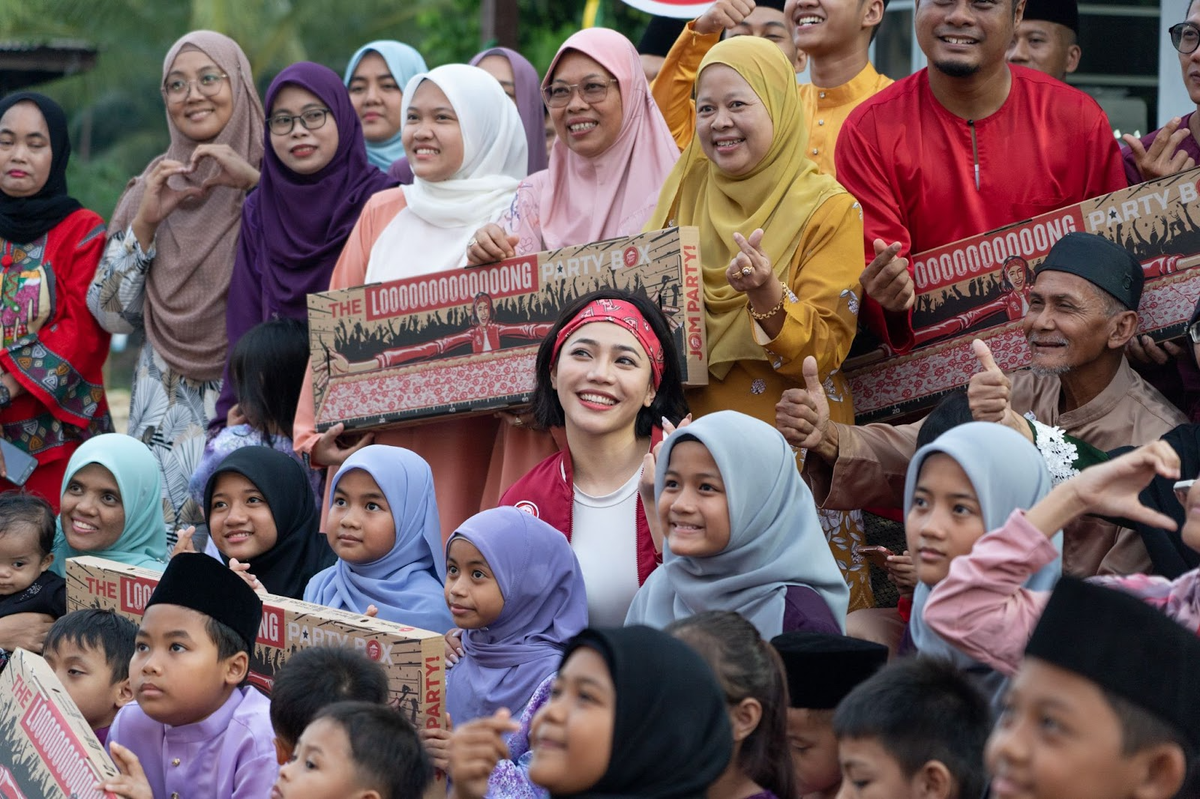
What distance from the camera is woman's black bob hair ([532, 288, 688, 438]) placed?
186 inches

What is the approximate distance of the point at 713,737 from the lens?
2.82 metres

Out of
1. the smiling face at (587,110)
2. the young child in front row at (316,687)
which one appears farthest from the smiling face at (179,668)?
the smiling face at (587,110)

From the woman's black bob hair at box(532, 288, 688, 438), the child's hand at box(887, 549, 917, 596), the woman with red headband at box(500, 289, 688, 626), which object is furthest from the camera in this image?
the woman's black bob hair at box(532, 288, 688, 438)

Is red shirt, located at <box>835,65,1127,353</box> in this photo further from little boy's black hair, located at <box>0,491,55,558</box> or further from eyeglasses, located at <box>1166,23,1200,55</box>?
little boy's black hair, located at <box>0,491,55,558</box>

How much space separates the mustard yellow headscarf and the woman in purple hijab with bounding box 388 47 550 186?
7.96 feet

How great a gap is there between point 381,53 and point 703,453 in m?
4.48

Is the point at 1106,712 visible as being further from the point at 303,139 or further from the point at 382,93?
the point at 382,93

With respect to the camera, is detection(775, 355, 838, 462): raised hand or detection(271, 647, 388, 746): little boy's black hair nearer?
detection(271, 647, 388, 746): little boy's black hair

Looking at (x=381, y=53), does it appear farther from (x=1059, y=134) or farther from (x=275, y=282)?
(x=1059, y=134)

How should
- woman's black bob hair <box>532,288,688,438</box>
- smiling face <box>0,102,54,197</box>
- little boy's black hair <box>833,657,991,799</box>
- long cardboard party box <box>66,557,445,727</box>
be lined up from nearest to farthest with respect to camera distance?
1. little boy's black hair <box>833,657,991,799</box>
2. long cardboard party box <box>66,557,445,727</box>
3. woman's black bob hair <box>532,288,688,438</box>
4. smiling face <box>0,102,54,197</box>

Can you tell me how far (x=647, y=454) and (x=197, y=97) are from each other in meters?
3.28

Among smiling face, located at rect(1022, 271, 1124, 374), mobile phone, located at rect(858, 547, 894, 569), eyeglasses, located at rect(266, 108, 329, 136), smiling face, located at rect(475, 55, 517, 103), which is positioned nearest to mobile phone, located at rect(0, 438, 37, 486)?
eyeglasses, located at rect(266, 108, 329, 136)

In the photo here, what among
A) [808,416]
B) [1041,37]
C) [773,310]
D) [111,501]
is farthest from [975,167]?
[111,501]

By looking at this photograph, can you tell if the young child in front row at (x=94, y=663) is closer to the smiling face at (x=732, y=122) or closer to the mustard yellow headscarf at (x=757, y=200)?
the mustard yellow headscarf at (x=757, y=200)
